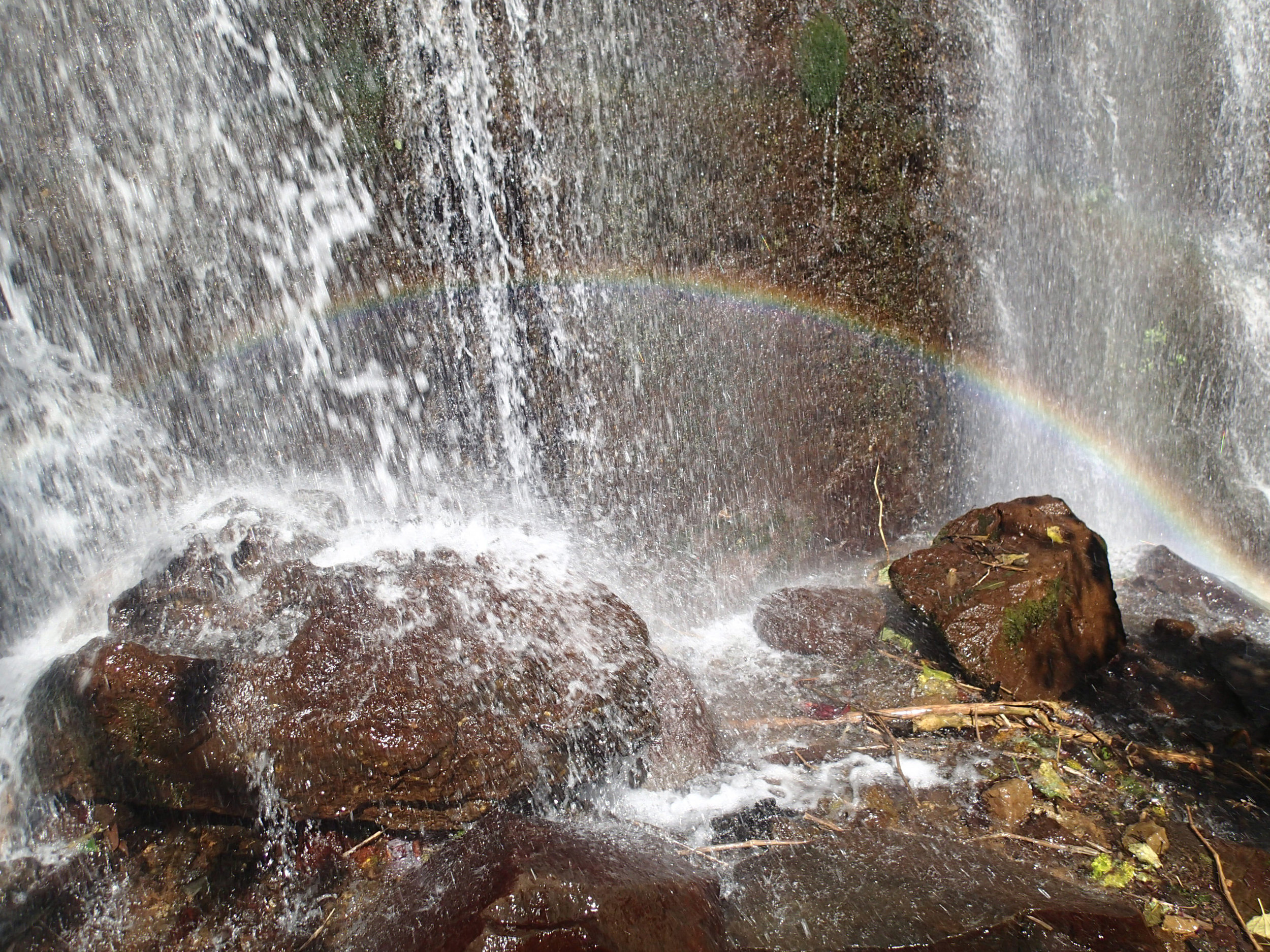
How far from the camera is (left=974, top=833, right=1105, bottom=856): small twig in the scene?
320 cm

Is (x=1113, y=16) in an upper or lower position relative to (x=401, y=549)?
upper

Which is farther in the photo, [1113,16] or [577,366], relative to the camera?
[1113,16]

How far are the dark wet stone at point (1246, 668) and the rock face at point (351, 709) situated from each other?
3.29 meters

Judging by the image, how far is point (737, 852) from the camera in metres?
3.24

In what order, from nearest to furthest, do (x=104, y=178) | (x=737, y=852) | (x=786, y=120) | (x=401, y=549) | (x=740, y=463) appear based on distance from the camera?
(x=737, y=852)
(x=401, y=549)
(x=104, y=178)
(x=786, y=120)
(x=740, y=463)

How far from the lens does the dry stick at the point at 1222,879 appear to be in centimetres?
274

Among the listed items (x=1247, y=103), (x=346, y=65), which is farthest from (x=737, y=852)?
(x=1247, y=103)

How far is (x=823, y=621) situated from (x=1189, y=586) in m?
3.07

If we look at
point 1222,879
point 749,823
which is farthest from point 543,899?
point 1222,879

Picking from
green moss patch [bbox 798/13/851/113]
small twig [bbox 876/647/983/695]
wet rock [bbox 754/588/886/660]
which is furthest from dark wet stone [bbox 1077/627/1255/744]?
green moss patch [bbox 798/13/851/113]

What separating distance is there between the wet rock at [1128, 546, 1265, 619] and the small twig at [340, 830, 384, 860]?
575 cm

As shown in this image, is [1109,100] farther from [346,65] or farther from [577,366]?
[346,65]

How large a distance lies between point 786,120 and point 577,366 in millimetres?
2527

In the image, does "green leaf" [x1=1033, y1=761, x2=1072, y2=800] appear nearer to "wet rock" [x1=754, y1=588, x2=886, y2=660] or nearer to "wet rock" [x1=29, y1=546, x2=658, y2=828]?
"wet rock" [x1=754, y1=588, x2=886, y2=660]
